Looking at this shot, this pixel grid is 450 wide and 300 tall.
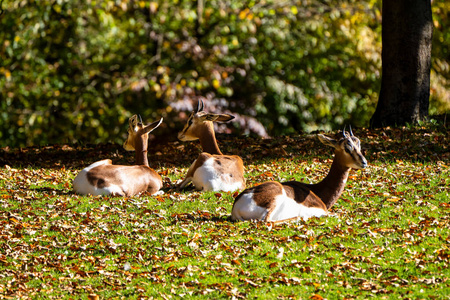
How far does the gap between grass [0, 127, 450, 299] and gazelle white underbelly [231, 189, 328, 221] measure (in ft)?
Result: 0.47

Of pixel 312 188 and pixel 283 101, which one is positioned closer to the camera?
pixel 312 188

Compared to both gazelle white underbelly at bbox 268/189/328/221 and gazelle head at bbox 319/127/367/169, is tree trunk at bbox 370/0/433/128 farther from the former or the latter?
gazelle white underbelly at bbox 268/189/328/221

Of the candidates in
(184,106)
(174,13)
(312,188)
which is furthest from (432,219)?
(174,13)

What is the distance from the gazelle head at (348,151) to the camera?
26.8 feet

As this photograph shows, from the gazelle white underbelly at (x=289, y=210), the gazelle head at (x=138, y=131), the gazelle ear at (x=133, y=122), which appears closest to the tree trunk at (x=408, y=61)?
the gazelle head at (x=138, y=131)

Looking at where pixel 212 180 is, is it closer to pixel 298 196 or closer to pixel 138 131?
pixel 138 131

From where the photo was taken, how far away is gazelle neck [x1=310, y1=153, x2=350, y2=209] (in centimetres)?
838

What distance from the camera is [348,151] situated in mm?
8242

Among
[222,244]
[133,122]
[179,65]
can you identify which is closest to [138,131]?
[133,122]

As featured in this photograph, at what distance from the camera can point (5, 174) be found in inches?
470

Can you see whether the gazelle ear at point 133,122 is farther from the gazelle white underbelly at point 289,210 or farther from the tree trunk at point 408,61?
the tree trunk at point 408,61

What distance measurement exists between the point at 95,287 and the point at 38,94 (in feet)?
44.6

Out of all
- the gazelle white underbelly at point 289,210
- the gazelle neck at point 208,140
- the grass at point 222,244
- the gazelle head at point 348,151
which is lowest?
the grass at point 222,244

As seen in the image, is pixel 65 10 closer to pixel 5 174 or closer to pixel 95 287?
pixel 5 174
